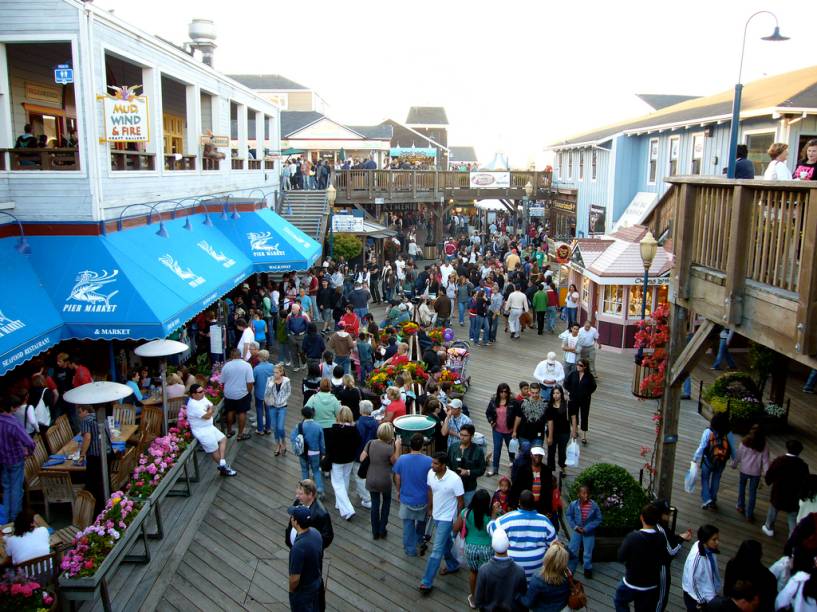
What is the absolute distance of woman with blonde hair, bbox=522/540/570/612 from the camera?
5609 millimetres


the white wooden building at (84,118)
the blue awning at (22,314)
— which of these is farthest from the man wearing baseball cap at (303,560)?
the white wooden building at (84,118)

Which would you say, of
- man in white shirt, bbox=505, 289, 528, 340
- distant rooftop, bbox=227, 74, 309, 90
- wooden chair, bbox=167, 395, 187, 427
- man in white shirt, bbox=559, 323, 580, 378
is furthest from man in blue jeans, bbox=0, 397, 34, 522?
distant rooftop, bbox=227, 74, 309, 90

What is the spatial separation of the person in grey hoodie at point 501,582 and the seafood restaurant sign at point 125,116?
8.14 meters

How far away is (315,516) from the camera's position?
6.41 meters

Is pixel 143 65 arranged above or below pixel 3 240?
above

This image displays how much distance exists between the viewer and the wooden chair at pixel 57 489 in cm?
822

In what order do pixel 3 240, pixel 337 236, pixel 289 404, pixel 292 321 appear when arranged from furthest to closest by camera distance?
pixel 337 236
pixel 292 321
pixel 289 404
pixel 3 240

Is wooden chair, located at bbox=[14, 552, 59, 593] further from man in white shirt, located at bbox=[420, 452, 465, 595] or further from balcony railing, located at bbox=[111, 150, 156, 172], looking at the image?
balcony railing, located at bbox=[111, 150, 156, 172]

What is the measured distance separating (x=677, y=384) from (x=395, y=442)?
356 cm

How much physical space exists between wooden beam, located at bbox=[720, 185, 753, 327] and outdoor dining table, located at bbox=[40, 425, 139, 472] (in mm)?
7577

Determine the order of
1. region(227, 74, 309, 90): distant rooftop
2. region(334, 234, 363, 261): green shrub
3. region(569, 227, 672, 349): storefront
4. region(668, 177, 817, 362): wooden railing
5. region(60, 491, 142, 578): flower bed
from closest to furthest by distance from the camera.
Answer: region(668, 177, 817, 362): wooden railing → region(60, 491, 142, 578): flower bed → region(569, 227, 672, 349): storefront → region(334, 234, 363, 261): green shrub → region(227, 74, 309, 90): distant rooftop

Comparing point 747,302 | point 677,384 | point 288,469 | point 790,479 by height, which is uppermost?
point 747,302

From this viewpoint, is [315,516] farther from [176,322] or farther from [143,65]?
[143,65]

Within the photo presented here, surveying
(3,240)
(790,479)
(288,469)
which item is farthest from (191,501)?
(790,479)
